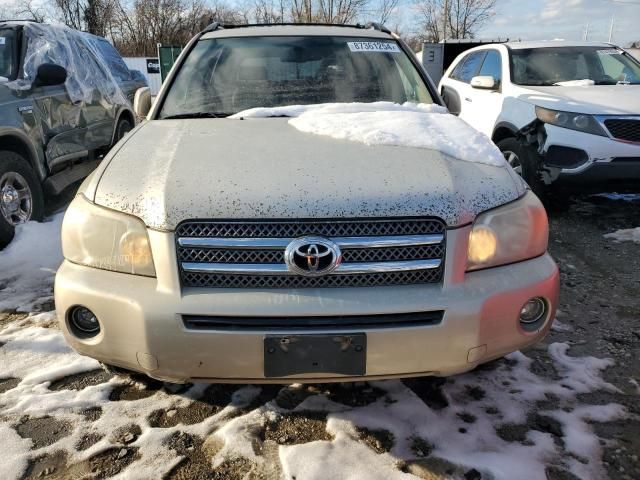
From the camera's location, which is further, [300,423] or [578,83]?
[578,83]

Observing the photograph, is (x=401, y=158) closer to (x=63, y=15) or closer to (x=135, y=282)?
(x=135, y=282)

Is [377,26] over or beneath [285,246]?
over

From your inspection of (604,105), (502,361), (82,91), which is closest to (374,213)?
(502,361)

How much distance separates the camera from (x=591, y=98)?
541 cm

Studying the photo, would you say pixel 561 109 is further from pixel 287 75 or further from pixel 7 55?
pixel 7 55

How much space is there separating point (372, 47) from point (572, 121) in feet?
8.24

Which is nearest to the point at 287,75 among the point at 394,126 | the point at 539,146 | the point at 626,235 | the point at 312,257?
the point at 394,126

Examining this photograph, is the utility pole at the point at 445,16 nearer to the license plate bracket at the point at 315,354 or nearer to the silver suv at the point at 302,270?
the silver suv at the point at 302,270

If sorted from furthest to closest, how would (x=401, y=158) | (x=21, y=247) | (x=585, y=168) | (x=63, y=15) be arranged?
(x=63, y=15) → (x=585, y=168) → (x=21, y=247) → (x=401, y=158)

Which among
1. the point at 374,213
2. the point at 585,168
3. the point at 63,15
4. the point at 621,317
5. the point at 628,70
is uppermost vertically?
the point at 63,15

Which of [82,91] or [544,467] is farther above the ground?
[82,91]

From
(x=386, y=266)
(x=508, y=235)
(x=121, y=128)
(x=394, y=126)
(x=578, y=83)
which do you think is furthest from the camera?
(x=121, y=128)

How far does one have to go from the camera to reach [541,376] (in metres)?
2.80

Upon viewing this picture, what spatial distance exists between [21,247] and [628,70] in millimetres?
6588
